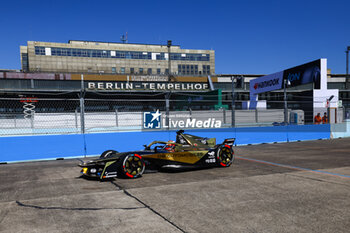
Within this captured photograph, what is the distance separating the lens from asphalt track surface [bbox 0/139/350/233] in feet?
13.0

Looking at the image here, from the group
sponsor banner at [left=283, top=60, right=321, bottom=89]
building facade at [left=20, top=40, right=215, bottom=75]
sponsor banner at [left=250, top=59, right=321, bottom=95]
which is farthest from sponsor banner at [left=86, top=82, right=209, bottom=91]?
sponsor banner at [left=283, top=60, right=321, bottom=89]

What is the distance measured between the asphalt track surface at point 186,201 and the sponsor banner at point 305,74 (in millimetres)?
15079

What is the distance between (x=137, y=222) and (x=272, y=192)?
8.89ft

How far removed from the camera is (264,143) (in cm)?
1531

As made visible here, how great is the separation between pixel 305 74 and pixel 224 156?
1657 centimetres

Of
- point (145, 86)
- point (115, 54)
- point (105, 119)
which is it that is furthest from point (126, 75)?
point (105, 119)

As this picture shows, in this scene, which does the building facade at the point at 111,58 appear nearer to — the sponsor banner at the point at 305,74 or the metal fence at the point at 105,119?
the sponsor banner at the point at 305,74

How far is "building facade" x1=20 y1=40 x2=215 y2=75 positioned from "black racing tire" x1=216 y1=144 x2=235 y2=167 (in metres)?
55.3

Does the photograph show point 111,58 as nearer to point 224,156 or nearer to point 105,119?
point 105,119

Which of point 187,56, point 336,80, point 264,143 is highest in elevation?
point 187,56

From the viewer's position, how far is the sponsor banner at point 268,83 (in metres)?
25.3

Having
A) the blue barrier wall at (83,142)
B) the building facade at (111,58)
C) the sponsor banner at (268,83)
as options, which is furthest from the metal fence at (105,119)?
the building facade at (111,58)

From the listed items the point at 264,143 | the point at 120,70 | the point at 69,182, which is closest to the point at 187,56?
the point at 120,70

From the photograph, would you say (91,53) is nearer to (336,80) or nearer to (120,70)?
(120,70)
